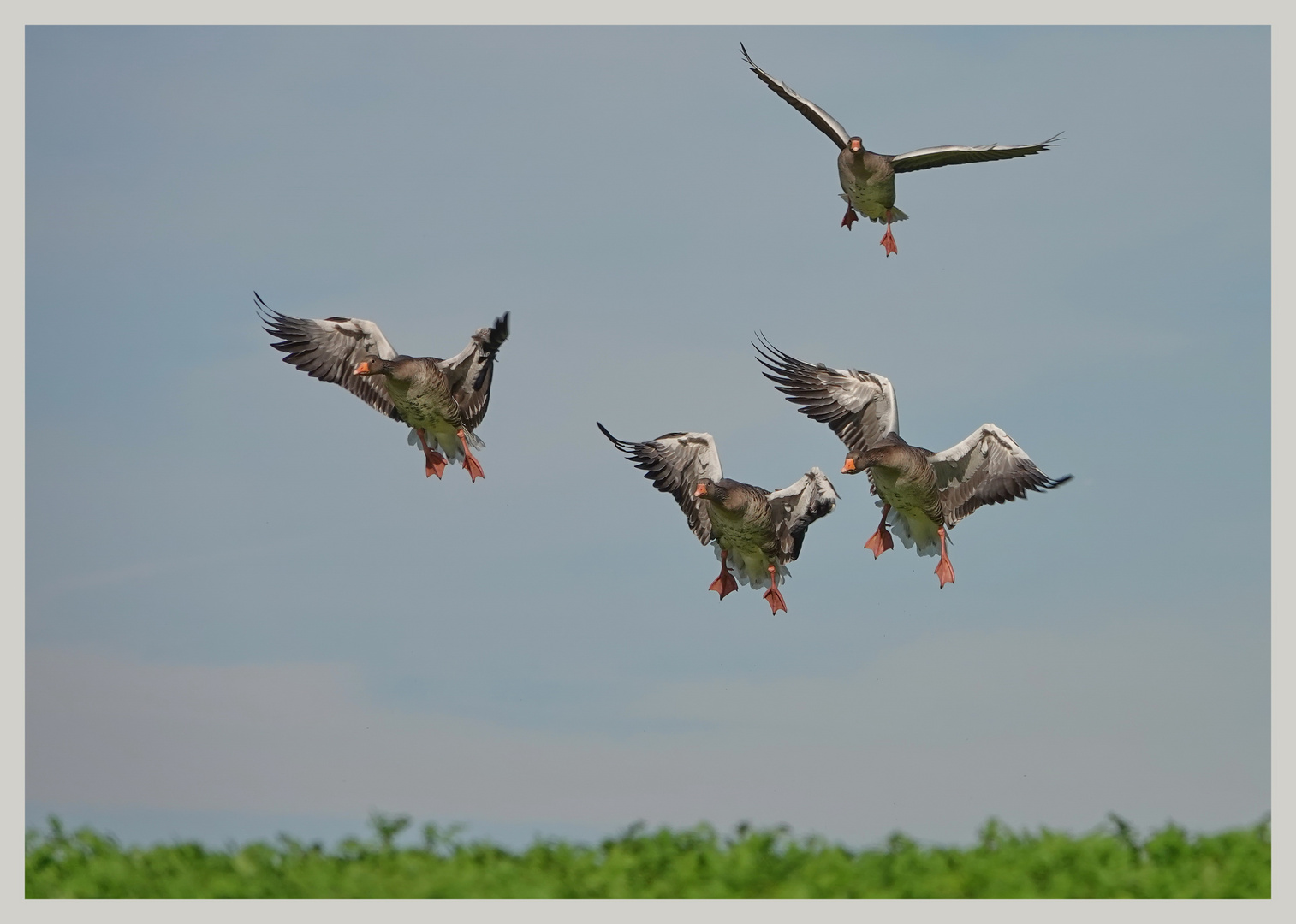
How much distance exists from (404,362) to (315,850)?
6.14m

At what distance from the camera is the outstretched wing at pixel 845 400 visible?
16703mm

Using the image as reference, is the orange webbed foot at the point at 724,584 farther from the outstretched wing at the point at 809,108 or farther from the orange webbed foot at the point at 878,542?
the outstretched wing at the point at 809,108

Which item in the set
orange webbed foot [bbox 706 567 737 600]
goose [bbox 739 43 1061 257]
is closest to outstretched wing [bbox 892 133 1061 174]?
goose [bbox 739 43 1061 257]

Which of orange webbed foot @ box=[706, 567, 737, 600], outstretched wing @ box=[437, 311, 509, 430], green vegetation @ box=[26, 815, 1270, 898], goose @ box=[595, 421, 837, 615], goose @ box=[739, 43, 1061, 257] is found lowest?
green vegetation @ box=[26, 815, 1270, 898]

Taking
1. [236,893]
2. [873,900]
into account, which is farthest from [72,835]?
[873,900]

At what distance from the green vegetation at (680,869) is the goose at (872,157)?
8277 millimetres

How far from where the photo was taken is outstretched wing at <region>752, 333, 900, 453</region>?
54.8 ft

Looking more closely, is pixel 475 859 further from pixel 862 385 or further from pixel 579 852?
pixel 862 385

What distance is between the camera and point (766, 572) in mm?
17172

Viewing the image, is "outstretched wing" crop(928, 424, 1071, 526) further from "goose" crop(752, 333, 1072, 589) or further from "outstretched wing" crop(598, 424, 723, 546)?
"outstretched wing" crop(598, 424, 723, 546)

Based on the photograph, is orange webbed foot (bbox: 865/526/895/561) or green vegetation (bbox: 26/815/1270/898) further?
orange webbed foot (bbox: 865/526/895/561)

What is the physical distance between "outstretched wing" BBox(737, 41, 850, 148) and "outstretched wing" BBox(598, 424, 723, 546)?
410cm

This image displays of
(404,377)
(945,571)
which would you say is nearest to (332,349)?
(404,377)

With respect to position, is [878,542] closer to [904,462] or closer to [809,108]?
[904,462]
